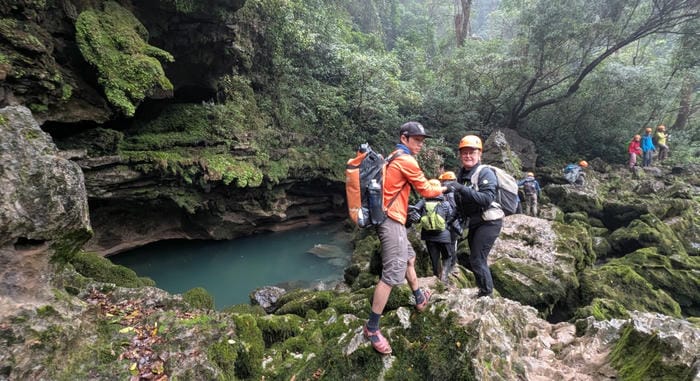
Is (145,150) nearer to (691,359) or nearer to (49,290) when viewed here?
(49,290)

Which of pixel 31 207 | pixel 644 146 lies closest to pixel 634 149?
pixel 644 146

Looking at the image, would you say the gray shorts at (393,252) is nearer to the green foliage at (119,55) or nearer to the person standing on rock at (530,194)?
the green foliage at (119,55)

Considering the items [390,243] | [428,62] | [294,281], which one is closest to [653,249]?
[390,243]

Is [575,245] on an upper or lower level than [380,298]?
lower

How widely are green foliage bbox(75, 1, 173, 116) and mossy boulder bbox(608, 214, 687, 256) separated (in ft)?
48.9

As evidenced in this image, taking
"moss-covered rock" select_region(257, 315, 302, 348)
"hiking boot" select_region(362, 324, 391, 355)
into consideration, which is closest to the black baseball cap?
"hiking boot" select_region(362, 324, 391, 355)

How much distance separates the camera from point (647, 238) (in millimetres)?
10133

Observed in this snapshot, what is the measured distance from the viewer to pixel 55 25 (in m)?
8.00

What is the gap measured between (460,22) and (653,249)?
2262cm

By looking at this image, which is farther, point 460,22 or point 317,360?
point 460,22

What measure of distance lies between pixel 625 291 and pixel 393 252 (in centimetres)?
700

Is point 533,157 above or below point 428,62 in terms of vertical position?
below

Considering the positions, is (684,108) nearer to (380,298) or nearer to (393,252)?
(393,252)

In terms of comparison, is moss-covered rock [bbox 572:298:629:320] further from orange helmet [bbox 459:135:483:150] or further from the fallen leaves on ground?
the fallen leaves on ground
